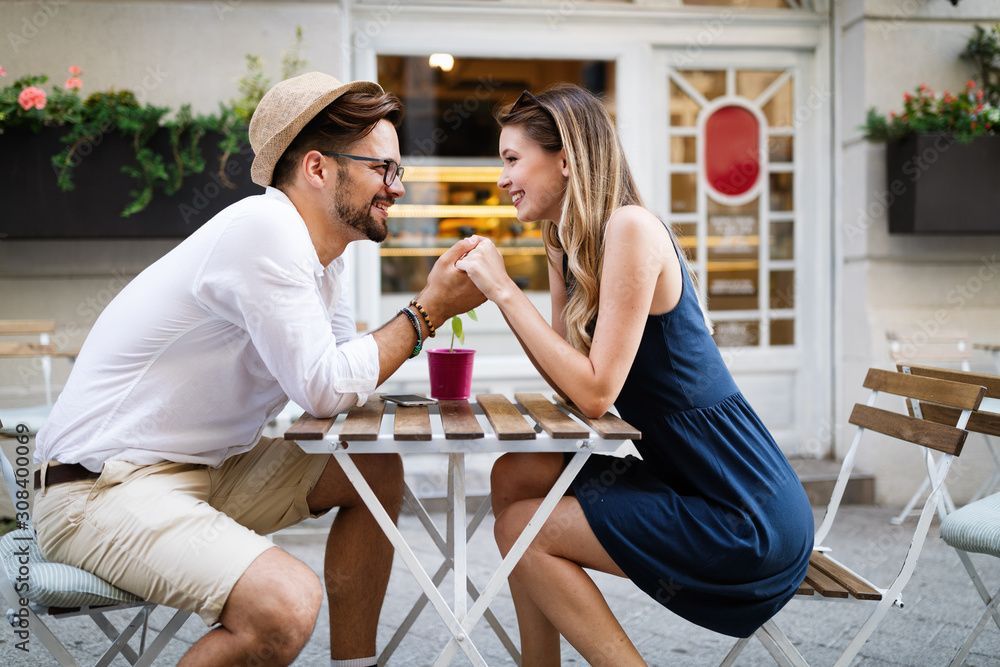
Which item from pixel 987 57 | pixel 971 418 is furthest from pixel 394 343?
pixel 987 57

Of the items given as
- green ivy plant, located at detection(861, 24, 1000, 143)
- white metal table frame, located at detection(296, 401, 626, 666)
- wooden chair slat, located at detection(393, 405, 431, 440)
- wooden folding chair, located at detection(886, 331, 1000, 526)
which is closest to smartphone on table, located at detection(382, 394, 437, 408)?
wooden chair slat, located at detection(393, 405, 431, 440)

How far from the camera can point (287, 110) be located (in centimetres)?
243

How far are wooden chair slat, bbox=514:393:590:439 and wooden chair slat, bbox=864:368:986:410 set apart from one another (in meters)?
1.05

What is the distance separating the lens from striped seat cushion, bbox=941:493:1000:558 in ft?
8.31

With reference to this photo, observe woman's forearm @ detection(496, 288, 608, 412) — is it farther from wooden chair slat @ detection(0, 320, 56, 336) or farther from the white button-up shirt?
wooden chair slat @ detection(0, 320, 56, 336)

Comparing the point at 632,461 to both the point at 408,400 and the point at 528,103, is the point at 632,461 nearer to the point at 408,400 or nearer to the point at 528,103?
the point at 408,400

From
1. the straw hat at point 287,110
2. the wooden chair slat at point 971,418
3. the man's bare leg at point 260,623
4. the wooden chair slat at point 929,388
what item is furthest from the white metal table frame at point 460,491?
the wooden chair slat at point 971,418

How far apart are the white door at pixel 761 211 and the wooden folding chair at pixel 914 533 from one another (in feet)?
11.3

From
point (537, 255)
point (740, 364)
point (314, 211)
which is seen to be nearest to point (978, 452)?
point (740, 364)

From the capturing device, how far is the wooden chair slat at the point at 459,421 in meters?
1.99

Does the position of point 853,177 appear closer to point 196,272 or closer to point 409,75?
point 409,75

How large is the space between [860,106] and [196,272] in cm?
484

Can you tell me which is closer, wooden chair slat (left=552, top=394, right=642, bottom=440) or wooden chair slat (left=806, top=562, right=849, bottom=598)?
wooden chair slat (left=552, top=394, right=642, bottom=440)

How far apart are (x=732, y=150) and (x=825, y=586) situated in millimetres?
4464
